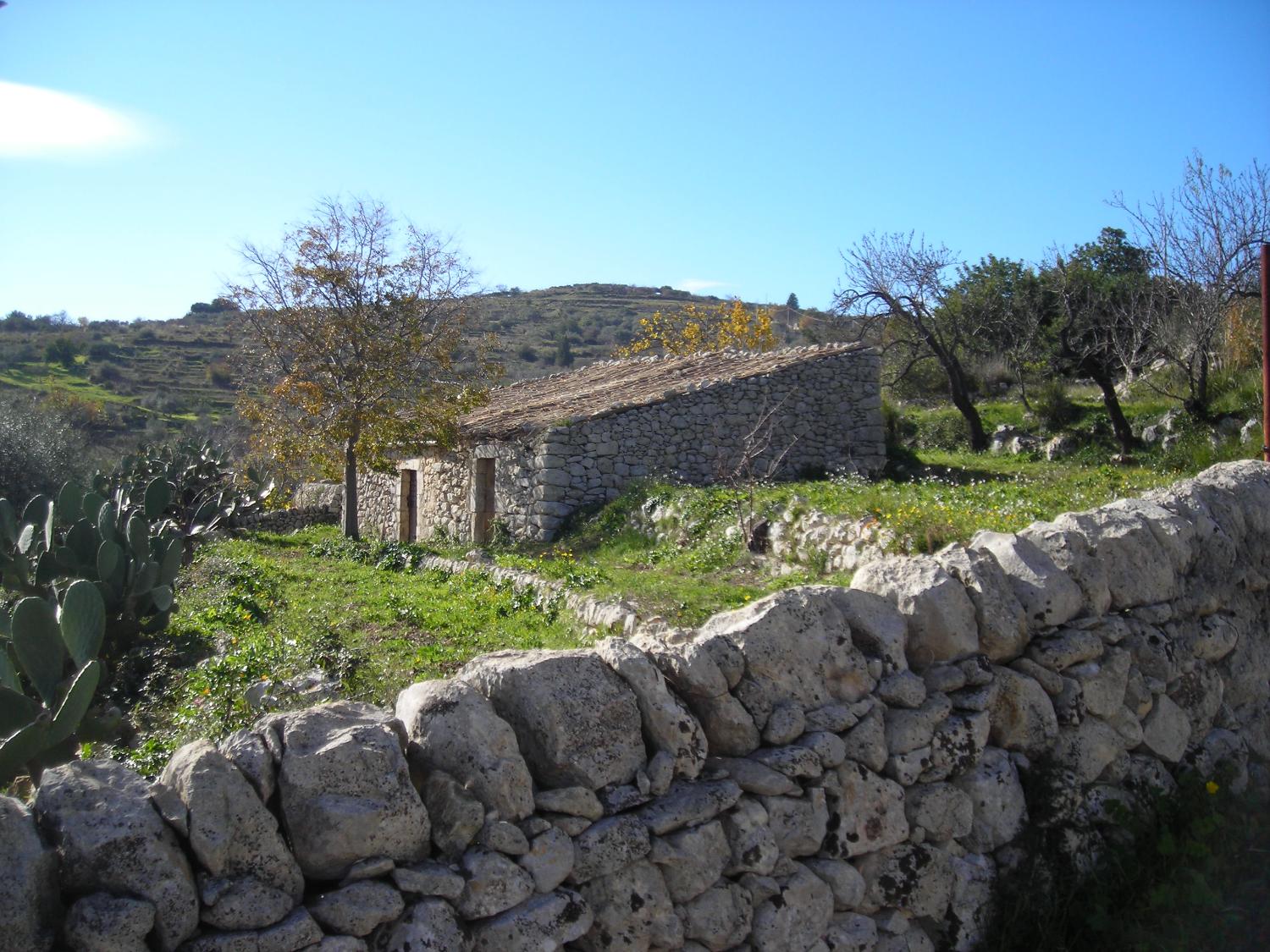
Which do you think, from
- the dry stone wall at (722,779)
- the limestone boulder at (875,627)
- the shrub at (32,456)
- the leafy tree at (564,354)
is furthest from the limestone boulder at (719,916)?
the leafy tree at (564,354)

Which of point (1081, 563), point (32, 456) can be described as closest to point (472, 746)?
point (1081, 563)

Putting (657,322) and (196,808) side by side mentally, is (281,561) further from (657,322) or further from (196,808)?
(657,322)

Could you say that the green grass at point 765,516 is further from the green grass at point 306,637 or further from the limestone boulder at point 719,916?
the limestone boulder at point 719,916

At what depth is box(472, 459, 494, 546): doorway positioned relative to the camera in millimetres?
16453

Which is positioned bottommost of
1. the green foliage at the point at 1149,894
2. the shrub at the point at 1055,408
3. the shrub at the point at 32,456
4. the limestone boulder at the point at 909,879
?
the green foliage at the point at 1149,894

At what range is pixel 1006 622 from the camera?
13.2 ft

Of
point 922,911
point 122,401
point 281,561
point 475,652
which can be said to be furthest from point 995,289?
point 122,401

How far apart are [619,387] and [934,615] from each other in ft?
46.6

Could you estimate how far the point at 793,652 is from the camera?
3.56 metres

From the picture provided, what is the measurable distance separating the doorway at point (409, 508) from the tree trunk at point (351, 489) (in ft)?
6.93

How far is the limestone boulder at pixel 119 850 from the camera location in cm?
231

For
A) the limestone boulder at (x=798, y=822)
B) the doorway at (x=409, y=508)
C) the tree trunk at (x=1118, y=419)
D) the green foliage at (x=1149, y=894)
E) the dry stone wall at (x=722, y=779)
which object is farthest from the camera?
the doorway at (x=409, y=508)

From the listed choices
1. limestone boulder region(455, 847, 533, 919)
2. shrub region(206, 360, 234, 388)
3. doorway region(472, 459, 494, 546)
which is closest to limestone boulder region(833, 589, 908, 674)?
limestone boulder region(455, 847, 533, 919)

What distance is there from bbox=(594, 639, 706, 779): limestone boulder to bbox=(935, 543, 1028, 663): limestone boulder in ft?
4.82
